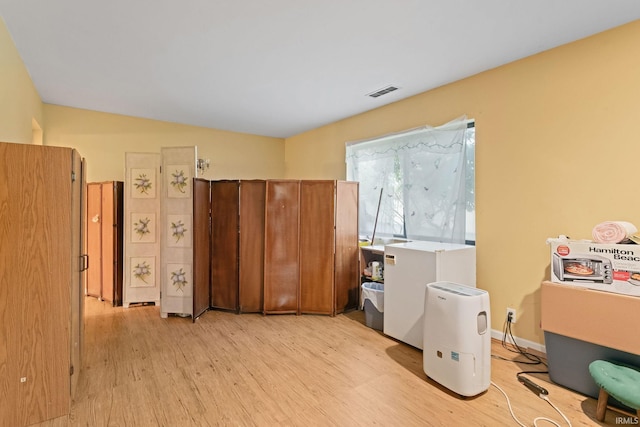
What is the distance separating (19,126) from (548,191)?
4.98 meters

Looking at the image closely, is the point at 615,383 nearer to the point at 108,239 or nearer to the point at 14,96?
the point at 14,96

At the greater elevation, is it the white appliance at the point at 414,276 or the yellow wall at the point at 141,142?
the yellow wall at the point at 141,142

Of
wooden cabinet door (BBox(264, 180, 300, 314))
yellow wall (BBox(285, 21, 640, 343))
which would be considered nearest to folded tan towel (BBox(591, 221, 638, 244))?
yellow wall (BBox(285, 21, 640, 343))

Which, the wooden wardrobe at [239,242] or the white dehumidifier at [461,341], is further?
the wooden wardrobe at [239,242]

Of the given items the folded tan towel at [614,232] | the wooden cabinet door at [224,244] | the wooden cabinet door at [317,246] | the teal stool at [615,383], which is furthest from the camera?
the wooden cabinet door at [224,244]

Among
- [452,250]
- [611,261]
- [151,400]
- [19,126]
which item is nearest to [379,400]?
[452,250]

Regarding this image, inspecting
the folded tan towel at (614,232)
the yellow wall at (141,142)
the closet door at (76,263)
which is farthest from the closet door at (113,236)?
the folded tan towel at (614,232)

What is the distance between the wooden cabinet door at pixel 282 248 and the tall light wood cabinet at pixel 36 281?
2055 mm

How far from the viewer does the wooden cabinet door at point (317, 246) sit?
12.5 feet

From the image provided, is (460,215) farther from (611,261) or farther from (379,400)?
(379,400)

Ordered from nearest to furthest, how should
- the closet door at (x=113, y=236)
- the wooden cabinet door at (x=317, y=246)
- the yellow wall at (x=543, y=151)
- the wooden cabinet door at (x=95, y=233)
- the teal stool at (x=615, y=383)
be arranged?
the teal stool at (x=615, y=383) < the yellow wall at (x=543, y=151) < the wooden cabinet door at (x=317, y=246) < the closet door at (x=113, y=236) < the wooden cabinet door at (x=95, y=233)

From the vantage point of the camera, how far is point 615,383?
1.80 meters

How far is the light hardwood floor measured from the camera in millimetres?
1978

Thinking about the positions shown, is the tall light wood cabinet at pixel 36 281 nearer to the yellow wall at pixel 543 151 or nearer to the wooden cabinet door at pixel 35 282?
the wooden cabinet door at pixel 35 282
